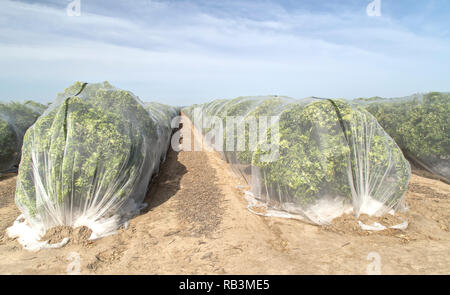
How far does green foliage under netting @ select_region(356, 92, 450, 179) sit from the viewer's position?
783 cm

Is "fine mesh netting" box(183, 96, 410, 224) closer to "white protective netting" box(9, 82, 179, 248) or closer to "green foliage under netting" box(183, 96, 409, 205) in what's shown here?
"green foliage under netting" box(183, 96, 409, 205)

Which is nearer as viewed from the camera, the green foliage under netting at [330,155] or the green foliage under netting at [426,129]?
the green foliage under netting at [330,155]

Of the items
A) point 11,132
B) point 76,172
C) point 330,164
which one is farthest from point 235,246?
point 11,132

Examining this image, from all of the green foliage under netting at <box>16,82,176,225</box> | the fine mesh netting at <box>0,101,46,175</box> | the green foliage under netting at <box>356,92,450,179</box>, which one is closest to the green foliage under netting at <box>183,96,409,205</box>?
the green foliage under netting at <box>16,82,176,225</box>

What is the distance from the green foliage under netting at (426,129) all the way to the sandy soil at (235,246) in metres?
2.32

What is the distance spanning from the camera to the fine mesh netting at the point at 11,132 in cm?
870

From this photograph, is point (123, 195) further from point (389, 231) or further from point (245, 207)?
point (389, 231)

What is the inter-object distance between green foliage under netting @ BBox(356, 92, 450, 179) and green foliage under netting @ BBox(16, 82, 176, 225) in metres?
9.22

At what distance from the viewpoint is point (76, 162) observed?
4500 millimetres

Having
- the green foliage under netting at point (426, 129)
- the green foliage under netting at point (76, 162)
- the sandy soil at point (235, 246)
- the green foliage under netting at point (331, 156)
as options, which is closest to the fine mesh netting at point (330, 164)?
the green foliage under netting at point (331, 156)

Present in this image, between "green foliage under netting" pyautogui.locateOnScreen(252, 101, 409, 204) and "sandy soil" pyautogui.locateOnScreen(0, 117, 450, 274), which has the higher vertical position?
"green foliage under netting" pyautogui.locateOnScreen(252, 101, 409, 204)

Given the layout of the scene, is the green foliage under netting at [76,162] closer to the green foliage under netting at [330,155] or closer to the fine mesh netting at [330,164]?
the fine mesh netting at [330,164]

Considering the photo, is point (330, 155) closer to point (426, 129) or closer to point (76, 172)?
point (76, 172)
